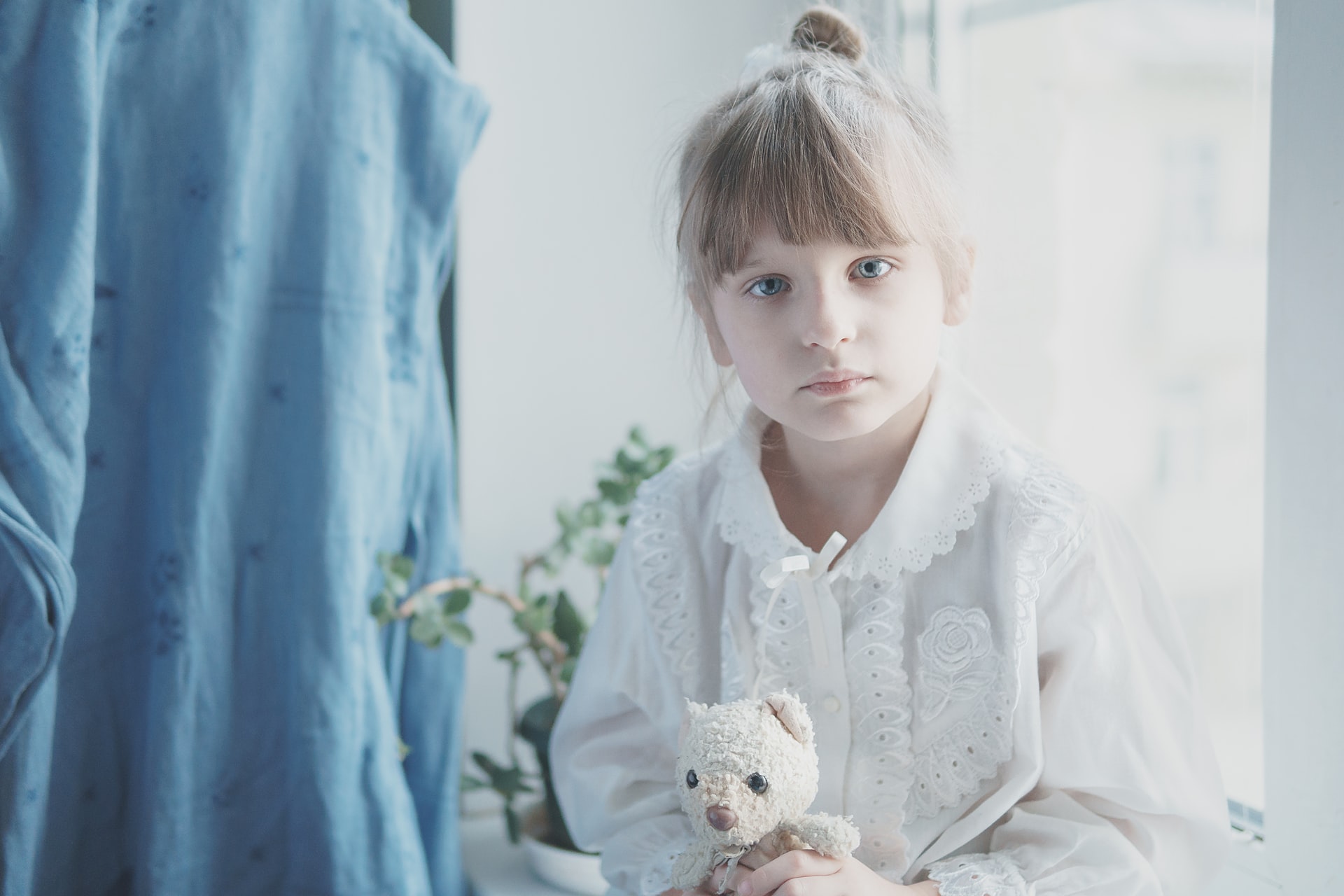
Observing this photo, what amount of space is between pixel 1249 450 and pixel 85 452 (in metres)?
1.00

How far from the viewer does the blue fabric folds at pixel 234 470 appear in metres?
0.89

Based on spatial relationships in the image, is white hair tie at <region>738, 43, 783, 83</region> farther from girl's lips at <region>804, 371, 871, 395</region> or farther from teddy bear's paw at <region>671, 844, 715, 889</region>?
teddy bear's paw at <region>671, 844, 715, 889</region>

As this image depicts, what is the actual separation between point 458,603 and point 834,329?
0.51 m

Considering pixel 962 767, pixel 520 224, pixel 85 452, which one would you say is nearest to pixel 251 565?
pixel 85 452

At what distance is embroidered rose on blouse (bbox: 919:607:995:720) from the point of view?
0.72 meters

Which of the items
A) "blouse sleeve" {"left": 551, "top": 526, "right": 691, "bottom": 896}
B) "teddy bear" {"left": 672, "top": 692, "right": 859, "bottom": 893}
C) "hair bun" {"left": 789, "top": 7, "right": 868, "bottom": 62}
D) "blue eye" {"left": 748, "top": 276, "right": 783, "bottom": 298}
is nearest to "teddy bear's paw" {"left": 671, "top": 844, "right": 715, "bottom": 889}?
"teddy bear" {"left": 672, "top": 692, "right": 859, "bottom": 893}

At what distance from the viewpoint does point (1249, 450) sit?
880mm

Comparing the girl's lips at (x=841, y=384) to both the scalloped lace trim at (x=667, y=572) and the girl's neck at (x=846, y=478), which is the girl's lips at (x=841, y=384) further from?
the scalloped lace trim at (x=667, y=572)

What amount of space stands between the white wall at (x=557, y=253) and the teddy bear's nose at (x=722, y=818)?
2.28 feet

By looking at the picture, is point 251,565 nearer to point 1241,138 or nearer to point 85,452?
point 85,452

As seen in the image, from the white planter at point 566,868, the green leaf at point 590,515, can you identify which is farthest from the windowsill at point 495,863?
the green leaf at point 590,515

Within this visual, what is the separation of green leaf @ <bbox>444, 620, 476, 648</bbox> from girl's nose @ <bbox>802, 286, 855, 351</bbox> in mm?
489

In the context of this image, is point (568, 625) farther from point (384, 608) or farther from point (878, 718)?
point (878, 718)

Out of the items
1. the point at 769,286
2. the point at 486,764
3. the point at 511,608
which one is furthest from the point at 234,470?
the point at 769,286
